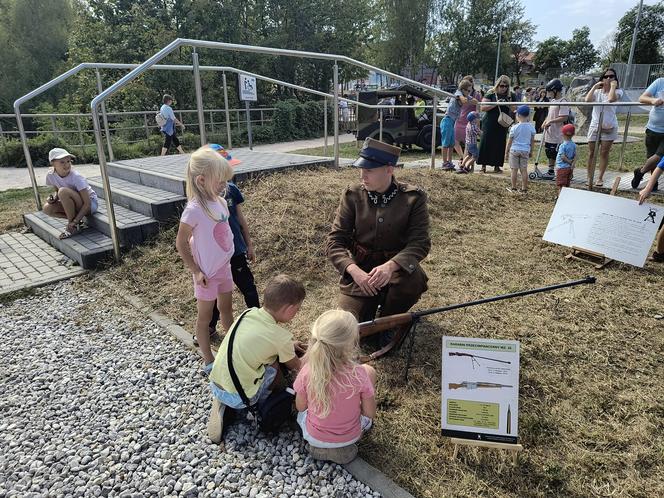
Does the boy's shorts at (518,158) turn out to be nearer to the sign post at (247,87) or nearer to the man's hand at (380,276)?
the sign post at (247,87)

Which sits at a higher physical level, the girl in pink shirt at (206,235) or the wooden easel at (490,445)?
the girl in pink shirt at (206,235)

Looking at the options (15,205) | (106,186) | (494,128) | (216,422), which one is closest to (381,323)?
(216,422)

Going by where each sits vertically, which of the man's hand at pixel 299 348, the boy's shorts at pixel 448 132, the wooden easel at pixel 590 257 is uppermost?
the boy's shorts at pixel 448 132

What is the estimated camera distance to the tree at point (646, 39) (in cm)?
3809

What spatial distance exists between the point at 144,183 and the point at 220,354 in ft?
14.7

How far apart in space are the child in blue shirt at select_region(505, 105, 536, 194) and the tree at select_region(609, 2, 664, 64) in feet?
132

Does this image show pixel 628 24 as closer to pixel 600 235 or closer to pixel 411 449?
pixel 600 235

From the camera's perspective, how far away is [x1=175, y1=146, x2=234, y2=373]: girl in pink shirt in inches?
102

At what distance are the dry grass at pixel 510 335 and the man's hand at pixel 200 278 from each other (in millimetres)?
834

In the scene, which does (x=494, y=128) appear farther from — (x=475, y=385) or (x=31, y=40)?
(x=31, y=40)

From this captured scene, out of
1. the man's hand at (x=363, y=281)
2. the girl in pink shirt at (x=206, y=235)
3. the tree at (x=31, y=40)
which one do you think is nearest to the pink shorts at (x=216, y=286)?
the girl in pink shirt at (x=206, y=235)

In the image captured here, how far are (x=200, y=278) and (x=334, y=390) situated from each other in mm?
1175

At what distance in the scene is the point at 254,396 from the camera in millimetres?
2260

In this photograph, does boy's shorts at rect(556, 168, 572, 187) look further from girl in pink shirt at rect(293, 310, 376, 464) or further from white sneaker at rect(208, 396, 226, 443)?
white sneaker at rect(208, 396, 226, 443)
